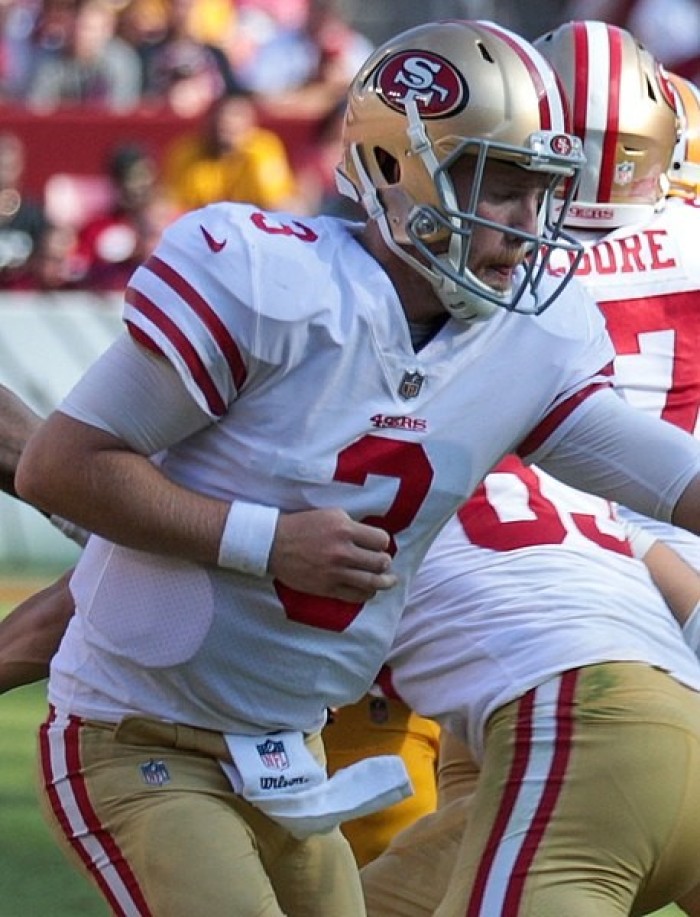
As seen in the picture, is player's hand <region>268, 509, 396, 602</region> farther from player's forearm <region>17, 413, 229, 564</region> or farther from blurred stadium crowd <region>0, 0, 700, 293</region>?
blurred stadium crowd <region>0, 0, 700, 293</region>

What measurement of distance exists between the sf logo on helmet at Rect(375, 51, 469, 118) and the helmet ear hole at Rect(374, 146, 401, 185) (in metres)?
0.07

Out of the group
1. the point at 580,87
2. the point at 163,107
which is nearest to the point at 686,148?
the point at 580,87

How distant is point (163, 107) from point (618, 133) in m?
7.99

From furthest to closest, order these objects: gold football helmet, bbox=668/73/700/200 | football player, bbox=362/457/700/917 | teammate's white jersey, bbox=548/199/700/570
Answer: gold football helmet, bbox=668/73/700/200, teammate's white jersey, bbox=548/199/700/570, football player, bbox=362/457/700/917

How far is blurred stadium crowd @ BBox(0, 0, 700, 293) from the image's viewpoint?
10188 millimetres

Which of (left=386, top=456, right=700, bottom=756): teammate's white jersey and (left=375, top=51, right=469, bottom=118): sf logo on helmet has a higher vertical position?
Answer: (left=375, top=51, right=469, bottom=118): sf logo on helmet

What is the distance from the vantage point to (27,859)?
4.60 m

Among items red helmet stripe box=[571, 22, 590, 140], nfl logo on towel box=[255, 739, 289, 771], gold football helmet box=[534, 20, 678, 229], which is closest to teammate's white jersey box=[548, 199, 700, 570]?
gold football helmet box=[534, 20, 678, 229]

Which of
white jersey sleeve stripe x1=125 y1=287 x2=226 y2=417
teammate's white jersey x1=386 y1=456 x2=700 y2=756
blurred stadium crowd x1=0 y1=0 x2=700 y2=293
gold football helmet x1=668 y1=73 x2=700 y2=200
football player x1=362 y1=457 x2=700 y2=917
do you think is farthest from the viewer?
blurred stadium crowd x1=0 y1=0 x2=700 y2=293

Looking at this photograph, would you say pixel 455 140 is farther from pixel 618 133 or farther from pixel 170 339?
pixel 618 133

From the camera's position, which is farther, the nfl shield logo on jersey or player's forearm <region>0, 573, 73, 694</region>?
player's forearm <region>0, 573, 73, 694</region>

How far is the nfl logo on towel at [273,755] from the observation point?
8.48ft

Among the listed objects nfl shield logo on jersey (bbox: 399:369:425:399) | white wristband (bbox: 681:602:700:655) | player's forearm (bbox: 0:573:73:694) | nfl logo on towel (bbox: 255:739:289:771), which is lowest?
player's forearm (bbox: 0:573:73:694)

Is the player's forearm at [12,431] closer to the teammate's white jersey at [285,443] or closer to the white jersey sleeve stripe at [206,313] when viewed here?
the teammate's white jersey at [285,443]
